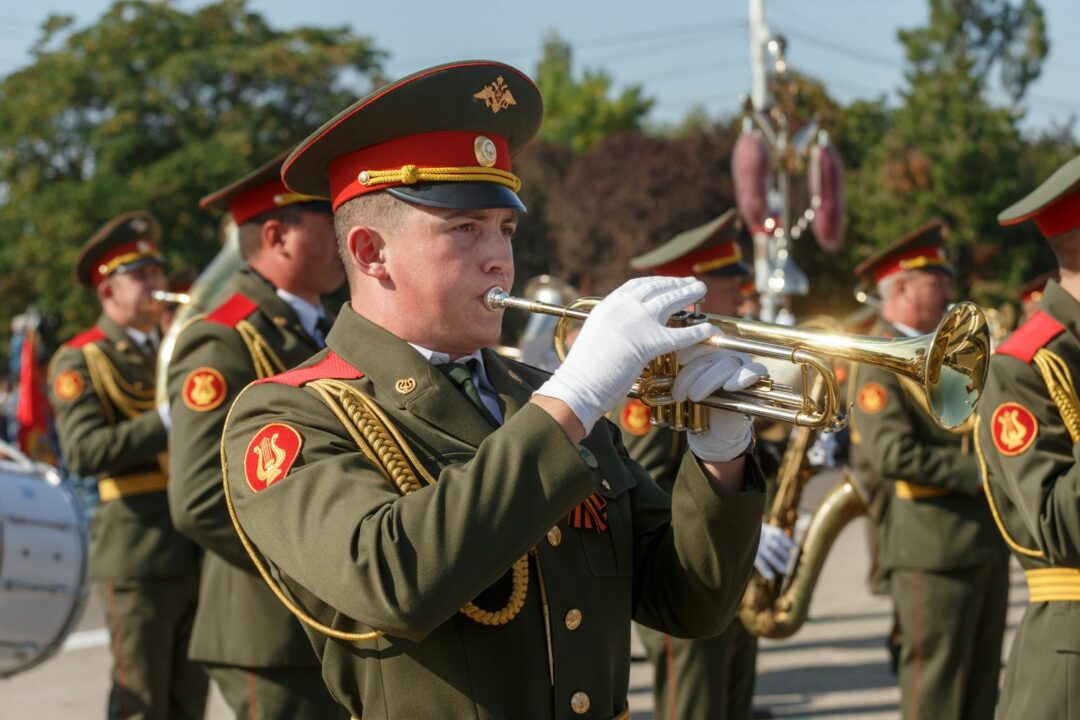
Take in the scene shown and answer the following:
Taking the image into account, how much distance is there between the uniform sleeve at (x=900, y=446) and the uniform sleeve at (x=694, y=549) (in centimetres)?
357

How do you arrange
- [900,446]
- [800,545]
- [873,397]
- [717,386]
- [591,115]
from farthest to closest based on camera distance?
[591,115], [800,545], [873,397], [900,446], [717,386]

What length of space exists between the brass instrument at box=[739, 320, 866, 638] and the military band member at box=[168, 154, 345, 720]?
9.40 ft

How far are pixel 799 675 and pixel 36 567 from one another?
4.47 m

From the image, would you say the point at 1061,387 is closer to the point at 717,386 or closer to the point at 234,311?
the point at 717,386

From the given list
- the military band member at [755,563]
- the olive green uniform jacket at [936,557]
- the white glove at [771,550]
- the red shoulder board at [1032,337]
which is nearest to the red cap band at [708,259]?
the military band member at [755,563]

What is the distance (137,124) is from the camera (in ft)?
108

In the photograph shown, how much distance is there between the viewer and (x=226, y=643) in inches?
165

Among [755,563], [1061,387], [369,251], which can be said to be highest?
[369,251]

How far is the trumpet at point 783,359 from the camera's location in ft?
8.04

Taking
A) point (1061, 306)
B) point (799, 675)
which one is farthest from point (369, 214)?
point (799, 675)

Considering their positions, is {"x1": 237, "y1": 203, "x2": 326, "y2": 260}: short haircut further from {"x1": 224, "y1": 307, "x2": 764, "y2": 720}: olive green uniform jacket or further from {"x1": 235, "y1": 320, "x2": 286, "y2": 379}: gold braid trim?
{"x1": 224, "y1": 307, "x2": 764, "y2": 720}: olive green uniform jacket

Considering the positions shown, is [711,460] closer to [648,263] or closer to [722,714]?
[722,714]

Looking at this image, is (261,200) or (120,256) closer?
(261,200)

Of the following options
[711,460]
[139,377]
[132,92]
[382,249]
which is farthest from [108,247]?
[132,92]
